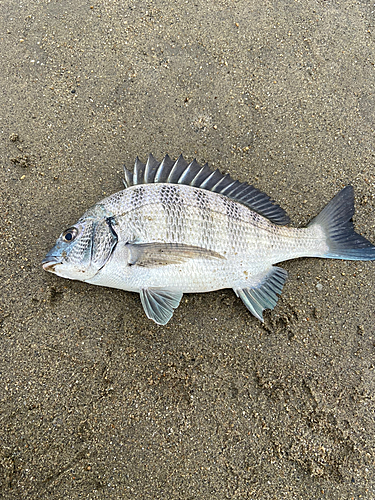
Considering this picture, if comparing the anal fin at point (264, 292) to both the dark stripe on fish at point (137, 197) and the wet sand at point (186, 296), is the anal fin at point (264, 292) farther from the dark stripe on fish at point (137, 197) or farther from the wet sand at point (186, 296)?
the dark stripe on fish at point (137, 197)

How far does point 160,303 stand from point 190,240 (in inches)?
19.3

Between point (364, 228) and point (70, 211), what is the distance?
7.92 feet

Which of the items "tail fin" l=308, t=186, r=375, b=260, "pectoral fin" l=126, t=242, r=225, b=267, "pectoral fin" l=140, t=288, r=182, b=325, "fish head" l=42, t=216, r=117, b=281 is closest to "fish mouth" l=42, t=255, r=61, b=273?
"fish head" l=42, t=216, r=117, b=281

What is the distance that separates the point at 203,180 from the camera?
7.91 feet

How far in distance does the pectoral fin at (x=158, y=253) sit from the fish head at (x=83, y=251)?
0.16 metres

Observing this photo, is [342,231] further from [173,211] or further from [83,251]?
[83,251]

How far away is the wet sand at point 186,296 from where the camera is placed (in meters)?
2.22

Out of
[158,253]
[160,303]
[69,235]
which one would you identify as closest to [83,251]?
[69,235]

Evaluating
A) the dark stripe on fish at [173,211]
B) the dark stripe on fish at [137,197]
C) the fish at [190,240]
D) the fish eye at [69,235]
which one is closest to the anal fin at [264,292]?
the fish at [190,240]

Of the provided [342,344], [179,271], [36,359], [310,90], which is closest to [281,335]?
[342,344]

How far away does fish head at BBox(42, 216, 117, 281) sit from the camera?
218 cm

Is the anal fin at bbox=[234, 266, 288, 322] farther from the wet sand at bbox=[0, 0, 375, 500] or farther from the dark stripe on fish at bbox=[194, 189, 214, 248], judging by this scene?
the dark stripe on fish at bbox=[194, 189, 214, 248]

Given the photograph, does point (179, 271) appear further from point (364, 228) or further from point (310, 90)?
point (310, 90)

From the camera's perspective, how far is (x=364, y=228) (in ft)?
8.76
